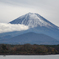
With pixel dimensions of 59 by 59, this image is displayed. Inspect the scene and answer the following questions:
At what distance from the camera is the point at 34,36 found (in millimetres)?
162375

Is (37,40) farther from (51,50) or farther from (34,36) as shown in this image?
(51,50)

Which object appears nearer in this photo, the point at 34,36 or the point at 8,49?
the point at 8,49

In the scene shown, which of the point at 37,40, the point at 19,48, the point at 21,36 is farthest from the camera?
the point at 21,36

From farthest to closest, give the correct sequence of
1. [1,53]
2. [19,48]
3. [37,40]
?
[37,40] → [19,48] → [1,53]

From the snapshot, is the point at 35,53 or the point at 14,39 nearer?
the point at 35,53

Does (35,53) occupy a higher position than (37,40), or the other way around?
(35,53)

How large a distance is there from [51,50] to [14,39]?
87.3m

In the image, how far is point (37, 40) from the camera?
503 ft

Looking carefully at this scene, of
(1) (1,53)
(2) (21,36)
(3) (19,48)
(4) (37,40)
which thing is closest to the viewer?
(1) (1,53)

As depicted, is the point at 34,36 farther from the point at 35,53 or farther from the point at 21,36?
the point at 35,53

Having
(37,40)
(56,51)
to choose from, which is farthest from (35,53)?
(37,40)

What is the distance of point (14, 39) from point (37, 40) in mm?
17381

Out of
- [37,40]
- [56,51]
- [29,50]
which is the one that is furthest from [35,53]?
[37,40]

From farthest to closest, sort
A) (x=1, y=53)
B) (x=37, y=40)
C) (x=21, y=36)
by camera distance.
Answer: (x=21, y=36), (x=37, y=40), (x=1, y=53)
